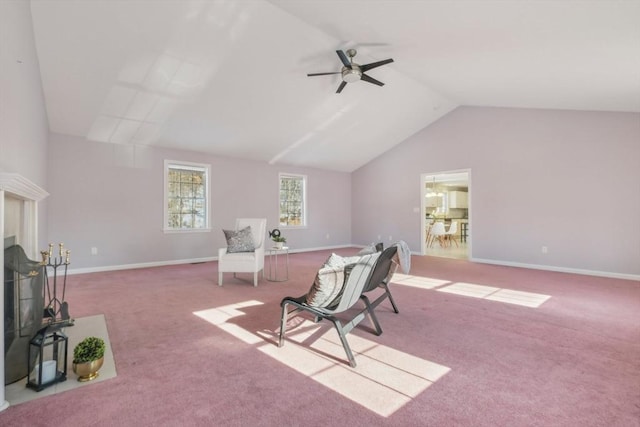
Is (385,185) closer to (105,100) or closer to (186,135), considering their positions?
(186,135)

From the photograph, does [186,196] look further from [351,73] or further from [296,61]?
[351,73]

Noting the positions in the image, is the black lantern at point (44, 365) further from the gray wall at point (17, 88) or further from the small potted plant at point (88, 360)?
the gray wall at point (17, 88)

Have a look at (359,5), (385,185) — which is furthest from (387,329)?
(385,185)

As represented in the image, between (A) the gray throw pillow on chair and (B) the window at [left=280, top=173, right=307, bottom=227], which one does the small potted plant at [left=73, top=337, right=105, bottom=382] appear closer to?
(A) the gray throw pillow on chair

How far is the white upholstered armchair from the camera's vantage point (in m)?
4.27

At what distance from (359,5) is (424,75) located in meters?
2.33

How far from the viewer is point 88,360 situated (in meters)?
1.88

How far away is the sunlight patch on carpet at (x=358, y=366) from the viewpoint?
1761 mm

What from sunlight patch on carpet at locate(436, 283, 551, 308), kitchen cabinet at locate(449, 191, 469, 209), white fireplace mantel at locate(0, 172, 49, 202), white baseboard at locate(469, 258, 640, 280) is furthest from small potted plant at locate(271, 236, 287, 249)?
kitchen cabinet at locate(449, 191, 469, 209)

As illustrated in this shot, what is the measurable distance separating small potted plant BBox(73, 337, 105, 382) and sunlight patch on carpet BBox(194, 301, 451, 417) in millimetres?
973

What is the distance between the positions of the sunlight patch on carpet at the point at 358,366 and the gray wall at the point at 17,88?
82.0 inches

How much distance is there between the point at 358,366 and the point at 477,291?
268 centimetres

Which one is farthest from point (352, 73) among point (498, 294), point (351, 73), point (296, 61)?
point (498, 294)

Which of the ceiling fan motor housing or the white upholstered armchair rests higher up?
the ceiling fan motor housing
